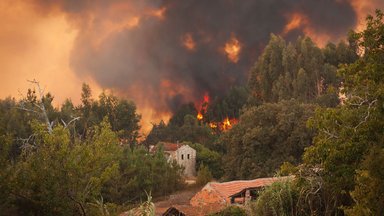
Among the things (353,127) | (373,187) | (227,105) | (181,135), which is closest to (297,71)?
(181,135)

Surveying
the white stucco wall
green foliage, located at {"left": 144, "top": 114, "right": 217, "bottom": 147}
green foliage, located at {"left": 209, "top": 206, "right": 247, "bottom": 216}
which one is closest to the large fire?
green foliage, located at {"left": 144, "top": 114, "right": 217, "bottom": 147}

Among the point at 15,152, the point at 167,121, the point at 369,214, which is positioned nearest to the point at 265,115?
the point at 15,152

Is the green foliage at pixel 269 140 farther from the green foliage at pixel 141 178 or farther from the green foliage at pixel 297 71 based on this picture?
the green foliage at pixel 297 71

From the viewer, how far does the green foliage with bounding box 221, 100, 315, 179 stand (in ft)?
112

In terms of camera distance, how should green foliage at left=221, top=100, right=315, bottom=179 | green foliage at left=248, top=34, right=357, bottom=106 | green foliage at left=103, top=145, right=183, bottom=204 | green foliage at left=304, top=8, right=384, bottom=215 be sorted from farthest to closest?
green foliage at left=248, top=34, right=357, bottom=106 < green foliage at left=221, top=100, right=315, bottom=179 < green foliage at left=103, top=145, right=183, bottom=204 < green foliage at left=304, top=8, right=384, bottom=215

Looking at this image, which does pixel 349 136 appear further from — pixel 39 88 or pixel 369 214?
pixel 39 88

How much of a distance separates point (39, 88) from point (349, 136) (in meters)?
11.7

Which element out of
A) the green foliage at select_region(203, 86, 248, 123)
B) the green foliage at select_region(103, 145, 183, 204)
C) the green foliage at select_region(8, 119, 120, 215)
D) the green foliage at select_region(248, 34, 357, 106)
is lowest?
the green foliage at select_region(8, 119, 120, 215)

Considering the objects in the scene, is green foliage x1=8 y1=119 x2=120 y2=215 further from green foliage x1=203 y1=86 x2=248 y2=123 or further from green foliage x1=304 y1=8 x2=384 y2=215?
green foliage x1=203 y1=86 x2=248 y2=123

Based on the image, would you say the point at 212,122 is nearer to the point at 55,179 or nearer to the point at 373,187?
the point at 55,179

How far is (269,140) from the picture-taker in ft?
116

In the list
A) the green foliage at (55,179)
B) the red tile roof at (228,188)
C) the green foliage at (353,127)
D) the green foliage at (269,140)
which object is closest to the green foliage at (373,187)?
the green foliage at (353,127)

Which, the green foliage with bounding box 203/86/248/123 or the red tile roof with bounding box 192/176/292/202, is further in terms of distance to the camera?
the green foliage with bounding box 203/86/248/123

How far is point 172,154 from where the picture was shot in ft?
168
